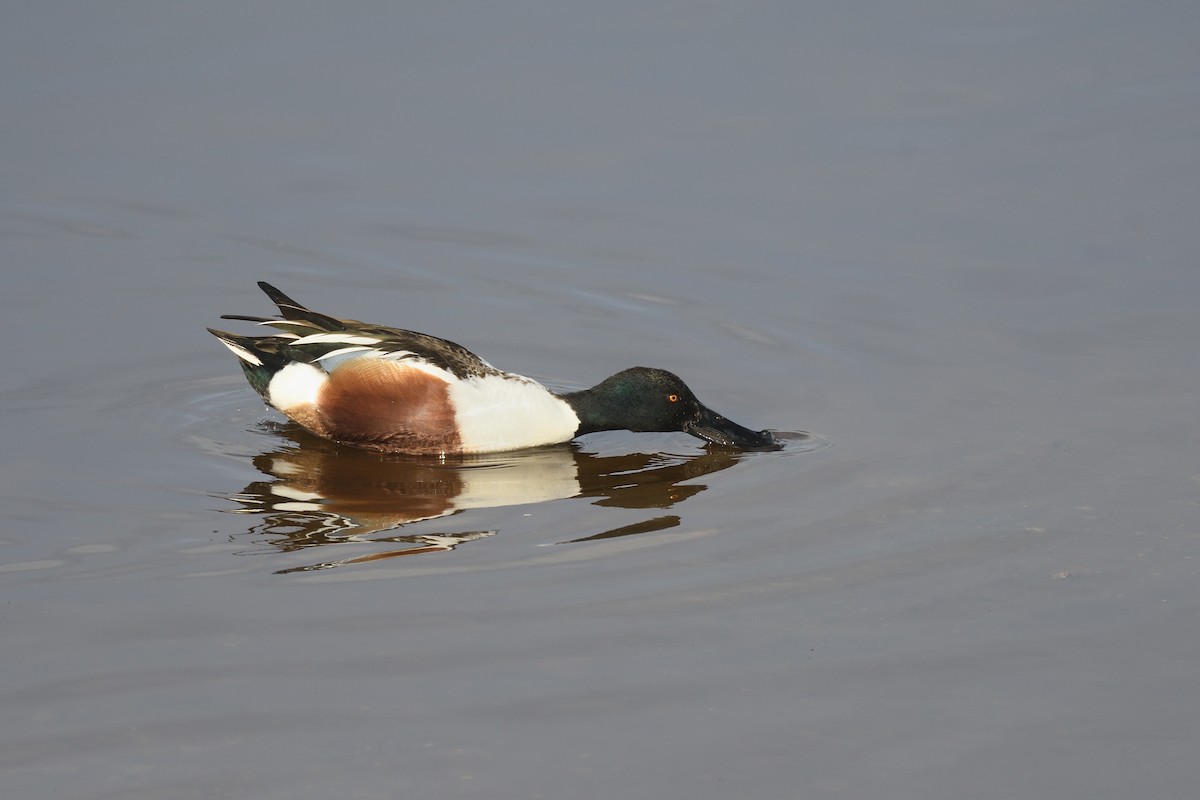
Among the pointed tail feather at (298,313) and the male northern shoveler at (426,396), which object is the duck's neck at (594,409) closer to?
the male northern shoveler at (426,396)

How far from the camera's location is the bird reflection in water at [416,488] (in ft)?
22.6

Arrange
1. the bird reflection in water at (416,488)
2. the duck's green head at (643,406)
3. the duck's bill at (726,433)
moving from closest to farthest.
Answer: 1. the bird reflection in water at (416,488)
2. the duck's bill at (726,433)
3. the duck's green head at (643,406)

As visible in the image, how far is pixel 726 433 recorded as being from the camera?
809cm

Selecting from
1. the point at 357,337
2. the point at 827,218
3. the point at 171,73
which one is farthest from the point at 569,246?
the point at 171,73

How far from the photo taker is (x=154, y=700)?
5.30m

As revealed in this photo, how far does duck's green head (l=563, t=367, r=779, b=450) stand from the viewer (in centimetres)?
826

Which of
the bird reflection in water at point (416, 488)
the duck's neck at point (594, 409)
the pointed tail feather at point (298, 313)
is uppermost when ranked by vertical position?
the pointed tail feather at point (298, 313)

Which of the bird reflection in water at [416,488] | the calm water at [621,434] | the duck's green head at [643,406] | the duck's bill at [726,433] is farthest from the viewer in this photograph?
the duck's green head at [643,406]

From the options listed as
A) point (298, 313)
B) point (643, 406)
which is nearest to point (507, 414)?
point (643, 406)

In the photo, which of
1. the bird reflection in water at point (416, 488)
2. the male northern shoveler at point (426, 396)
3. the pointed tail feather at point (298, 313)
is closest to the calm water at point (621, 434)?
the bird reflection in water at point (416, 488)

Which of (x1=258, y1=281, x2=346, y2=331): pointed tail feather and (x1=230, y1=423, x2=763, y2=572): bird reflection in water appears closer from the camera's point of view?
(x1=230, y1=423, x2=763, y2=572): bird reflection in water

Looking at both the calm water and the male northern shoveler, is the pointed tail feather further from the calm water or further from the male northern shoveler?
the calm water

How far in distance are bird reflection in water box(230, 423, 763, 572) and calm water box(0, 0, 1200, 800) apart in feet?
0.11

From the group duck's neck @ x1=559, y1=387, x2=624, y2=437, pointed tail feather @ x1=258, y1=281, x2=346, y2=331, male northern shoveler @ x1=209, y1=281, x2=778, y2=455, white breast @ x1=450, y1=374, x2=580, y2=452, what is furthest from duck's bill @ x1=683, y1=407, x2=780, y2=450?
pointed tail feather @ x1=258, y1=281, x2=346, y2=331
